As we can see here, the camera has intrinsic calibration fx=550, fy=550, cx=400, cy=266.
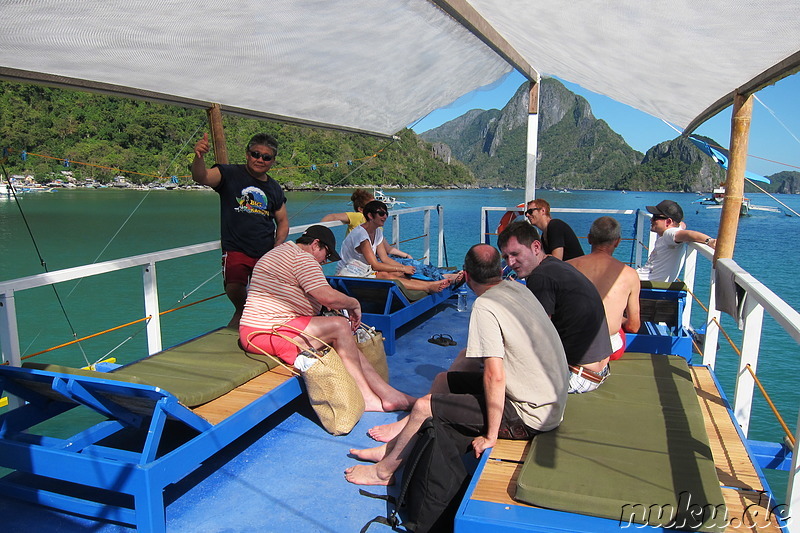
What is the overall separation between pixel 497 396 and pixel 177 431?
5.90 ft

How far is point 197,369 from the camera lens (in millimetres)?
2941

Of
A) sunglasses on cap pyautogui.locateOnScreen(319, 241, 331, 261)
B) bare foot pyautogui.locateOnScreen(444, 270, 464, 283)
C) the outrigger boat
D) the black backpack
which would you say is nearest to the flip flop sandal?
the outrigger boat

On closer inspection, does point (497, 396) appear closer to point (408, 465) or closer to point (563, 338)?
point (408, 465)

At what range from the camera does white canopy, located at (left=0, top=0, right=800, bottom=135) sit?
8.63ft

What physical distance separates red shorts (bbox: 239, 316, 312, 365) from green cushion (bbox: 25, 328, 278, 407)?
0.09m

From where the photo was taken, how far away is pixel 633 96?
4.66m

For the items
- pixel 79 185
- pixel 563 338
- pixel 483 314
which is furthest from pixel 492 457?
pixel 79 185

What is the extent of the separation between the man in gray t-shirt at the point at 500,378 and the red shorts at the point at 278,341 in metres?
0.84

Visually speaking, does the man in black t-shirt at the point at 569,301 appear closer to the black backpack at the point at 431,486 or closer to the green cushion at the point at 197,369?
the black backpack at the point at 431,486

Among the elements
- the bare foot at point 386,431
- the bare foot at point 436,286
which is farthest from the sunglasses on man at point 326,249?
the bare foot at point 436,286

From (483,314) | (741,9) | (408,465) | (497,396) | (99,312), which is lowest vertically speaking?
(99,312)

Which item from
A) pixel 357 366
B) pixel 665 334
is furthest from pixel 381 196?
pixel 357 366

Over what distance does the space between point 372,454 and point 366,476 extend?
0.56 ft

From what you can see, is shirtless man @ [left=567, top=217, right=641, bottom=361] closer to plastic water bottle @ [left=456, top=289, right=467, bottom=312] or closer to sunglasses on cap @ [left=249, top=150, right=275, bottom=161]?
sunglasses on cap @ [left=249, top=150, right=275, bottom=161]
